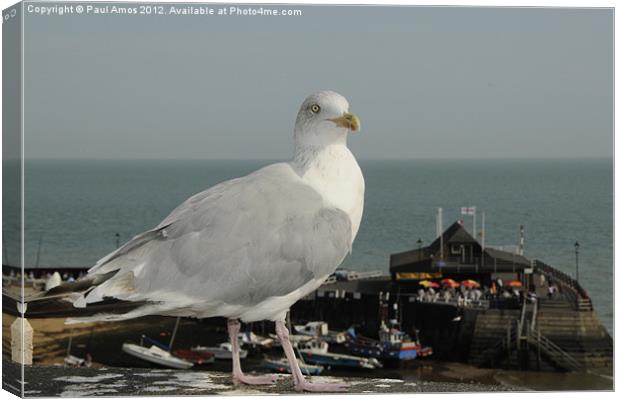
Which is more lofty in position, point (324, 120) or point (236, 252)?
point (324, 120)

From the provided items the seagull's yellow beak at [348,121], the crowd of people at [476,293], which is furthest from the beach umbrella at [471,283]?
the seagull's yellow beak at [348,121]

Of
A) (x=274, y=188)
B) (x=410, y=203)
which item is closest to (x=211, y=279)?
(x=274, y=188)

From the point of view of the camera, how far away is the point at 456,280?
9.84 metres

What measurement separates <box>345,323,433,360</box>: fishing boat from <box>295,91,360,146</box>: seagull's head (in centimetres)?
226

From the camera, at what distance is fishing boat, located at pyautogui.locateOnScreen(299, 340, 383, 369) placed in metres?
9.55

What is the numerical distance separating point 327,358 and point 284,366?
322 millimetres

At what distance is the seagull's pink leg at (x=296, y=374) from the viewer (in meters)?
7.76

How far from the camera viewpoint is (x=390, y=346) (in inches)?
380

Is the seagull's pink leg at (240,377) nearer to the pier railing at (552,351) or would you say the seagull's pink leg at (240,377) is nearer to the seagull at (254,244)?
the seagull at (254,244)

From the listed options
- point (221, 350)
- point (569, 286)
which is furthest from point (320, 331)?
point (569, 286)

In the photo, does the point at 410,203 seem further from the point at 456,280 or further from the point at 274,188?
the point at 274,188

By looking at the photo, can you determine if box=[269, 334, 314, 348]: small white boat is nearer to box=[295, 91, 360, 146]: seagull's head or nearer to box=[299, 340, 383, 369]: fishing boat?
box=[299, 340, 383, 369]: fishing boat

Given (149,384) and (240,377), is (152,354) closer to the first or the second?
(149,384)

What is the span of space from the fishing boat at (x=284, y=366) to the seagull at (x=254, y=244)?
1631 mm
